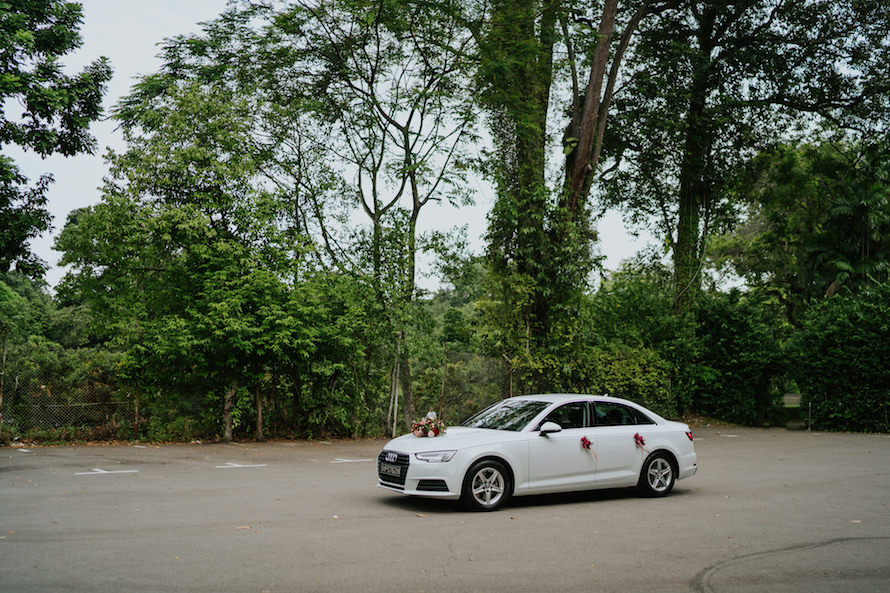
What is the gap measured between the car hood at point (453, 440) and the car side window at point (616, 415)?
4.80 ft

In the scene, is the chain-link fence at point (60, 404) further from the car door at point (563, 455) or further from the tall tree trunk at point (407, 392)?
the car door at point (563, 455)

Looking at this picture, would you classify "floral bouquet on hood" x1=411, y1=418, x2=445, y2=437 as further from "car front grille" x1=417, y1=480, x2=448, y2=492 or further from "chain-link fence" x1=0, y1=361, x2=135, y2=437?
"chain-link fence" x1=0, y1=361, x2=135, y2=437

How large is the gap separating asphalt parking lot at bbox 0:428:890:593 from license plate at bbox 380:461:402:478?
425 mm

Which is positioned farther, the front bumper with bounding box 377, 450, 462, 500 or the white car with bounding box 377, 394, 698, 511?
the white car with bounding box 377, 394, 698, 511

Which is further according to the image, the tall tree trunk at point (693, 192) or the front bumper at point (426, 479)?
the tall tree trunk at point (693, 192)

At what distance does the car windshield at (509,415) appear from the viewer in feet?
32.3

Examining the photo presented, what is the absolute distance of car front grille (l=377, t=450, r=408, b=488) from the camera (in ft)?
30.0

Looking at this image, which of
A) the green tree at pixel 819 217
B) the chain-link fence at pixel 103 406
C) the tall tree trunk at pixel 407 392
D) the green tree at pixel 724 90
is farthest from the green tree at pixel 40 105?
the green tree at pixel 819 217

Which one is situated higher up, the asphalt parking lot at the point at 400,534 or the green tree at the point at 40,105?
the green tree at the point at 40,105

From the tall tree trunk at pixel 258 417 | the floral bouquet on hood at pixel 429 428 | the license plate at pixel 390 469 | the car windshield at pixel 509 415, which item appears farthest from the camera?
the tall tree trunk at pixel 258 417

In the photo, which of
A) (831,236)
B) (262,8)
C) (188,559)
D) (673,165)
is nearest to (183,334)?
(262,8)

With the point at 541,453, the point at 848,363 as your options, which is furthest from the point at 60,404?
the point at 848,363

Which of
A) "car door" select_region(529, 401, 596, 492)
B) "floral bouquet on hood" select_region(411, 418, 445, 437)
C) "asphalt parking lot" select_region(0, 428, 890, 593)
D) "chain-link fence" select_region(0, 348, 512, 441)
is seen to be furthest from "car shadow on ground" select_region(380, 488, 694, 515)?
"chain-link fence" select_region(0, 348, 512, 441)

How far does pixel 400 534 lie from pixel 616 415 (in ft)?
13.5
